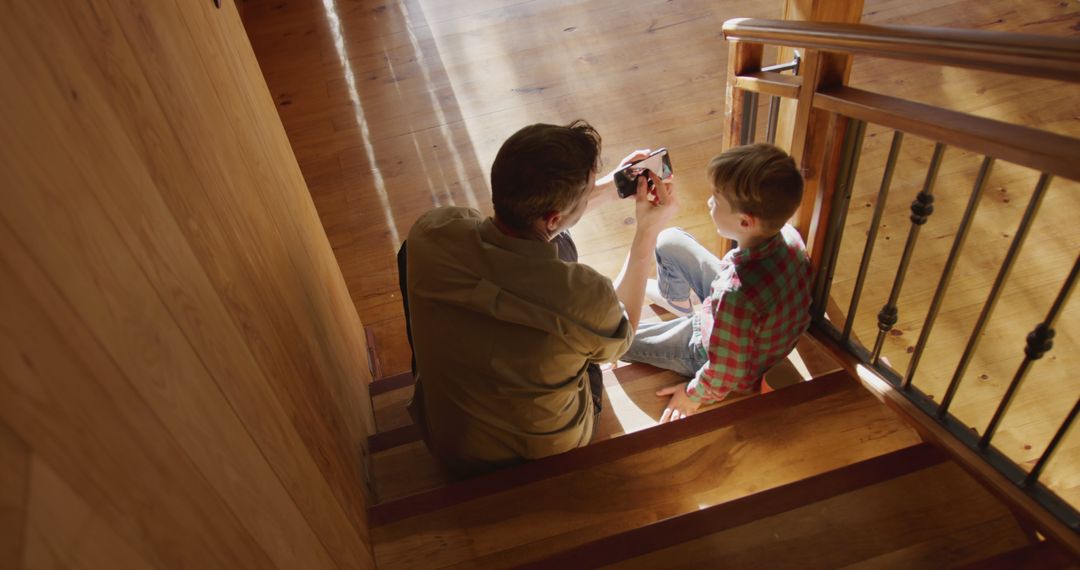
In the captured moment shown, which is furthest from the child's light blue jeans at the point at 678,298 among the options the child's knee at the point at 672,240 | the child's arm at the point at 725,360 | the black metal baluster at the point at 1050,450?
the black metal baluster at the point at 1050,450

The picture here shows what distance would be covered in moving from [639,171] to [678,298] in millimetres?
712

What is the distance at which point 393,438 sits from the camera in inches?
81.3

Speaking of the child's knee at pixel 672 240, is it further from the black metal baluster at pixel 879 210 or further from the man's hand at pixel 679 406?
the black metal baluster at pixel 879 210

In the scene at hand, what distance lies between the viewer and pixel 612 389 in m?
2.24

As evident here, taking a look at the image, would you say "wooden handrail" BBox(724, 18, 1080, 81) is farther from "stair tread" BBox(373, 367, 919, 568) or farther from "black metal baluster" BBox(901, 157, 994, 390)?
"stair tread" BBox(373, 367, 919, 568)

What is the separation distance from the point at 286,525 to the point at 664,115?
2.76 m

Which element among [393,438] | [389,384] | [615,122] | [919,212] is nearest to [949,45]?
[919,212]

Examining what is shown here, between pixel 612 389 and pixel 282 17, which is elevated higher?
pixel 282 17

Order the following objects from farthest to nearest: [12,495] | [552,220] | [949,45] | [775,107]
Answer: [775,107], [552,220], [949,45], [12,495]

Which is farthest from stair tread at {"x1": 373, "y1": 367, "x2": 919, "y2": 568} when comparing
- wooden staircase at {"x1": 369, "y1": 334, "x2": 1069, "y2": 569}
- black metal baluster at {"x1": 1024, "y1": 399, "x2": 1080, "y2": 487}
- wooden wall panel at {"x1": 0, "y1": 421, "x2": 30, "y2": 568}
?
wooden wall panel at {"x1": 0, "y1": 421, "x2": 30, "y2": 568}

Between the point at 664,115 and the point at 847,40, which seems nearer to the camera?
the point at 847,40

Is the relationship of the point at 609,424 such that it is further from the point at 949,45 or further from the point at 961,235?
the point at 949,45

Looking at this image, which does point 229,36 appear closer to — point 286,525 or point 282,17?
point 286,525

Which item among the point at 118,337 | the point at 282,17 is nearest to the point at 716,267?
the point at 118,337
